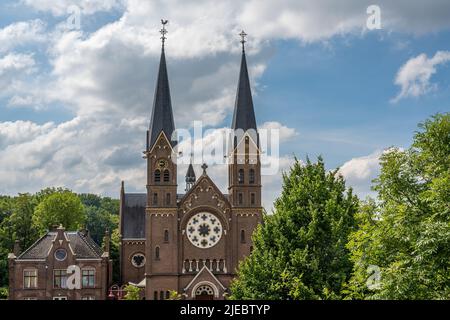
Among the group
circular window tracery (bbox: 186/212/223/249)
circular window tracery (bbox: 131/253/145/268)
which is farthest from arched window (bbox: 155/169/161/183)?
circular window tracery (bbox: 131/253/145/268)

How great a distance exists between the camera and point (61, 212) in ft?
310

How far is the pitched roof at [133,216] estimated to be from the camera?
75.1 m

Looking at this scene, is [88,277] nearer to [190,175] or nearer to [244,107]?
[244,107]

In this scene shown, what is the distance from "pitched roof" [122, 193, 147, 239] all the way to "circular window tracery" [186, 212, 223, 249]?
39.0 ft

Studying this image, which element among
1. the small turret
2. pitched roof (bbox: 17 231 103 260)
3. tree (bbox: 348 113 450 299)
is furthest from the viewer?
the small turret

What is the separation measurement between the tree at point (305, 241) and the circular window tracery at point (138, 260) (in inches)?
1638

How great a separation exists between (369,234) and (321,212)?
6922mm

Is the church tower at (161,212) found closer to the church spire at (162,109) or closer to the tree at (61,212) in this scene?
the church spire at (162,109)

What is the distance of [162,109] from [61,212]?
35.6 meters

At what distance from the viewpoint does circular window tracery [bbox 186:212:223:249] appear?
2554 inches

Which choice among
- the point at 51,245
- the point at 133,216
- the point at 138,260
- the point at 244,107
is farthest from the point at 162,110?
the point at 138,260

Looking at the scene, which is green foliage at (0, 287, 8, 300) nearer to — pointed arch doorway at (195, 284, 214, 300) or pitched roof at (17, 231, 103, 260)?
pitched roof at (17, 231, 103, 260)

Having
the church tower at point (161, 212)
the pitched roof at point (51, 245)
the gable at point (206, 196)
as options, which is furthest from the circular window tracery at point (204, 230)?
the pitched roof at point (51, 245)
